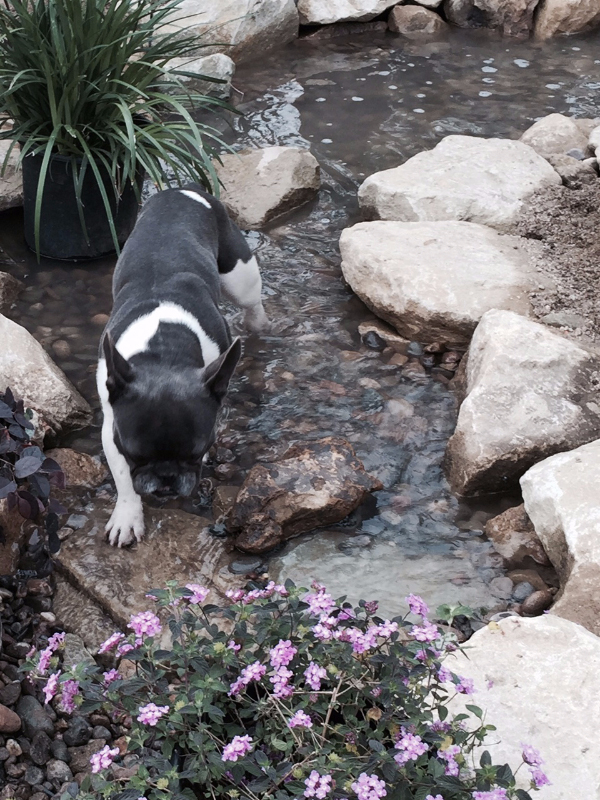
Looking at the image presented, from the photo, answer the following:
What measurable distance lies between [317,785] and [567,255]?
431 centimetres

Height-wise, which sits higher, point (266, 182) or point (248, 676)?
point (248, 676)

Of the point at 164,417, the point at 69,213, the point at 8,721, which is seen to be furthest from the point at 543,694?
the point at 69,213

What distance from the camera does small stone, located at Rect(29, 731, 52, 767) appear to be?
2.90 metres

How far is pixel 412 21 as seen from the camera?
34.2ft

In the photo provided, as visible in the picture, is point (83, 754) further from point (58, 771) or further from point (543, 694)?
point (543, 694)

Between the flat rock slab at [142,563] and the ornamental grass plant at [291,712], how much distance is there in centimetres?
101

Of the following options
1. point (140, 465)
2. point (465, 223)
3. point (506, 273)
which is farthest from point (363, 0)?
point (140, 465)

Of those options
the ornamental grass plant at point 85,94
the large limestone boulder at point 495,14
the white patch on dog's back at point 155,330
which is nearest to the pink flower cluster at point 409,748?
the white patch on dog's back at point 155,330

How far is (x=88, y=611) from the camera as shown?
355cm

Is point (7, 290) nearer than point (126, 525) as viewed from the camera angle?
No

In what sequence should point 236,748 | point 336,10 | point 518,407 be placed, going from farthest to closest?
point 336,10 < point 518,407 < point 236,748

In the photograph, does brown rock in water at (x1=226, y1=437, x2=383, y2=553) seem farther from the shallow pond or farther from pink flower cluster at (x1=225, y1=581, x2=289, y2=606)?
pink flower cluster at (x1=225, y1=581, x2=289, y2=606)

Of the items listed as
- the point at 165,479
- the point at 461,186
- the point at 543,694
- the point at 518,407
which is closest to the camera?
the point at 543,694

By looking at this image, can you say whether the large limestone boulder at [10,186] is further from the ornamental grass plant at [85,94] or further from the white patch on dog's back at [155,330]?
the white patch on dog's back at [155,330]
